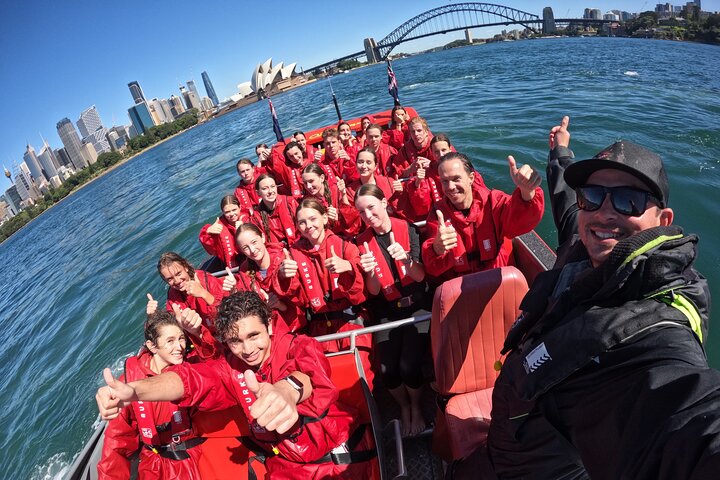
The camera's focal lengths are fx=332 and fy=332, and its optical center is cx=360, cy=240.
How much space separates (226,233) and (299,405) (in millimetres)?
3302

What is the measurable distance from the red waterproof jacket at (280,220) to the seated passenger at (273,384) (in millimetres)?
2782

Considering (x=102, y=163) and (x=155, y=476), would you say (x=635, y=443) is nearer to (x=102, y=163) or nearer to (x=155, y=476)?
(x=155, y=476)

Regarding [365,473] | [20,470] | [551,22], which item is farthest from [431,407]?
[551,22]

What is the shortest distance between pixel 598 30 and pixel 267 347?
254 feet

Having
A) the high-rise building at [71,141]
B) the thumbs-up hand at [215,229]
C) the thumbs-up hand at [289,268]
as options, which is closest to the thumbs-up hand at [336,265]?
the thumbs-up hand at [289,268]

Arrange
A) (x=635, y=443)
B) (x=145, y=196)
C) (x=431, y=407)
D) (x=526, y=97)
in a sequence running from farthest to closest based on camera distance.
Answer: (x=145, y=196)
(x=526, y=97)
(x=431, y=407)
(x=635, y=443)

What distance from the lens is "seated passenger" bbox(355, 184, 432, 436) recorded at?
8.32 ft

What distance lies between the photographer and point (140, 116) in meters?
124

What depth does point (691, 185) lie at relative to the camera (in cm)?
584

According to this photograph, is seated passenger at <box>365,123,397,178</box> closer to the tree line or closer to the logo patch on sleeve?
the logo patch on sleeve

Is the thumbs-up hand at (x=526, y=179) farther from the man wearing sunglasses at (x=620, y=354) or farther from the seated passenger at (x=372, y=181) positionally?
the seated passenger at (x=372, y=181)

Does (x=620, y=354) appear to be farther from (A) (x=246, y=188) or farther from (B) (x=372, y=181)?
(A) (x=246, y=188)

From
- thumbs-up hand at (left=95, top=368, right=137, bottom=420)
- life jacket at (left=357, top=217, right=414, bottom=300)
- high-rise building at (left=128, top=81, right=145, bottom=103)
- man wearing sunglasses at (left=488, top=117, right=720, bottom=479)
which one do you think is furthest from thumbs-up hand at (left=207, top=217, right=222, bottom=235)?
high-rise building at (left=128, top=81, right=145, bottom=103)

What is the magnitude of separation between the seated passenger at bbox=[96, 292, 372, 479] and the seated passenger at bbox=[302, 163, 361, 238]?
2430mm
